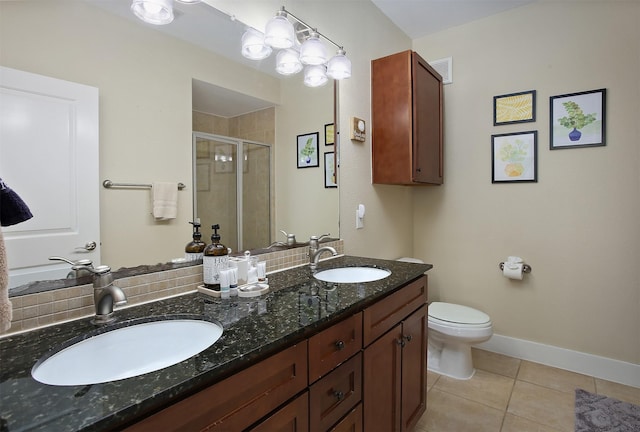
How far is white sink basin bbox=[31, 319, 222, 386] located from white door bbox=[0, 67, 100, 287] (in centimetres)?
28

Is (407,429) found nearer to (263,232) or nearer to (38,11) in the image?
(263,232)

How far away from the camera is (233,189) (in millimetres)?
1510

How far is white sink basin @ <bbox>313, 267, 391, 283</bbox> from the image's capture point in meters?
1.71

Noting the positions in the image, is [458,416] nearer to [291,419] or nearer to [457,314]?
[457,314]

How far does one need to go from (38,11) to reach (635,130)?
3.08m

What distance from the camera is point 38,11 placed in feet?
3.06

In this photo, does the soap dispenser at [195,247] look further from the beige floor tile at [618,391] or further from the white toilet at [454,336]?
the beige floor tile at [618,391]

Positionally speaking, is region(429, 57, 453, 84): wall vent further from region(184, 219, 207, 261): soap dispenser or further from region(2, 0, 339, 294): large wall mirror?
region(184, 219, 207, 261): soap dispenser

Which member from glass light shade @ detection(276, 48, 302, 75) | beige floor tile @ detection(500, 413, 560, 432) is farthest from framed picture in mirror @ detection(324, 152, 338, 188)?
beige floor tile @ detection(500, 413, 560, 432)

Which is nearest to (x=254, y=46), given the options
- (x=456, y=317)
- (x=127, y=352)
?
(x=127, y=352)

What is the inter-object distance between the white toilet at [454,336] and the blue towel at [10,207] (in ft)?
7.19

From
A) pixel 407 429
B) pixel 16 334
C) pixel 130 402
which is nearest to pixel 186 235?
pixel 16 334

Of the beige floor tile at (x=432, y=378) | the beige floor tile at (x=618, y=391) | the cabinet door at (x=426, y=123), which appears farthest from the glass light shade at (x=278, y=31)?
the beige floor tile at (x=618, y=391)

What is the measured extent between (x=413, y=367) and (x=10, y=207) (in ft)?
5.44
